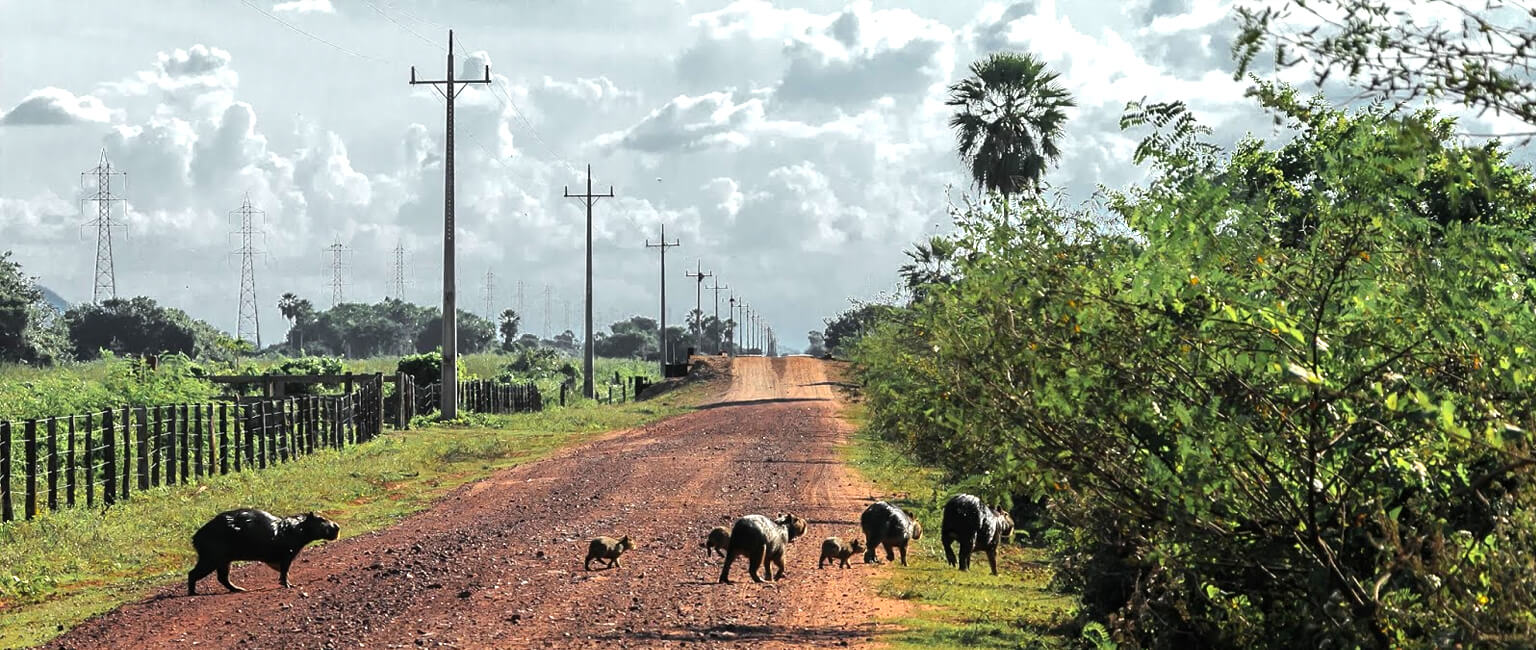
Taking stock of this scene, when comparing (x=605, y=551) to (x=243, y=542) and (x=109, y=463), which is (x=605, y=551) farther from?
(x=109, y=463)

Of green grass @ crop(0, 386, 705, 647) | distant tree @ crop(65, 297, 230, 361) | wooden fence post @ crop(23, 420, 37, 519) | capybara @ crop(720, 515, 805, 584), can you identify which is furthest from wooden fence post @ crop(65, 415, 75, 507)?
distant tree @ crop(65, 297, 230, 361)

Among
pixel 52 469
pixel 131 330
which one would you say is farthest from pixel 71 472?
pixel 131 330

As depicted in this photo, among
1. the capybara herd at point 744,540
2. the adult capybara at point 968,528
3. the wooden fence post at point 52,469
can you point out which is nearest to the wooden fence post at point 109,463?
the wooden fence post at point 52,469

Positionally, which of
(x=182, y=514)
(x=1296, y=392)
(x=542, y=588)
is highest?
(x=1296, y=392)

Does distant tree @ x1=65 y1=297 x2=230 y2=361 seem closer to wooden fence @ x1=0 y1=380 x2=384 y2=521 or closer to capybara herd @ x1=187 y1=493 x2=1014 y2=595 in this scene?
wooden fence @ x1=0 y1=380 x2=384 y2=521

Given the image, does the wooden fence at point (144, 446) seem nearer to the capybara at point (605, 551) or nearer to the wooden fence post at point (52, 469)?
the wooden fence post at point (52, 469)

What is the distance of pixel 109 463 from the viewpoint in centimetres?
2042

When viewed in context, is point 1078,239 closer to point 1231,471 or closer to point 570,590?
point 1231,471

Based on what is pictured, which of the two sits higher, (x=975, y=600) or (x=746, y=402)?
(x=975, y=600)

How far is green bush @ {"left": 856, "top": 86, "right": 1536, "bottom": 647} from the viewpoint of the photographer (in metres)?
5.68

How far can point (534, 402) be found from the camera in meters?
60.5

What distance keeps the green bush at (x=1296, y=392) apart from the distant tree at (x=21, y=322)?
2912 inches

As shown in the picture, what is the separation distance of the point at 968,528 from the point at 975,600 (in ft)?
4.91

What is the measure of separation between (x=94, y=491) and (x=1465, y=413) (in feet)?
60.8
